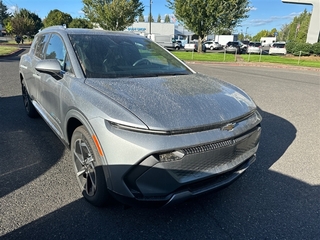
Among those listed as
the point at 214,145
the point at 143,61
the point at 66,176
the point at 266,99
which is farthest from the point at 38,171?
the point at 266,99

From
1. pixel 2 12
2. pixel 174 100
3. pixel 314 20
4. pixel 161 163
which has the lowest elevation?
pixel 161 163

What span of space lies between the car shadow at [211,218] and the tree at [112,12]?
36853 millimetres

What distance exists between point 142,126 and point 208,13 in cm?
2826

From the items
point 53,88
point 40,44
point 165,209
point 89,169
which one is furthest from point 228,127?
point 40,44

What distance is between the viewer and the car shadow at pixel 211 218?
216 centimetres

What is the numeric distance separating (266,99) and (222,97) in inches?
211

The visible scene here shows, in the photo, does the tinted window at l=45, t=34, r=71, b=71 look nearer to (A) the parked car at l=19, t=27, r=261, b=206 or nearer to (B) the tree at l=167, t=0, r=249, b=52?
(A) the parked car at l=19, t=27, r=261, b=206

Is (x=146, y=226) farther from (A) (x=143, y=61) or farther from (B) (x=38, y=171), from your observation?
(A) (x=143, y=61)

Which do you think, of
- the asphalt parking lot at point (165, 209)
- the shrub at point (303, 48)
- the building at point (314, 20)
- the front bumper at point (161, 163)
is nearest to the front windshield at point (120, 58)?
the front bumper at point (161, 163)

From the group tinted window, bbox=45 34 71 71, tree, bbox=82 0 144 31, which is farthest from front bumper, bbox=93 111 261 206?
tree, bbox=82 0 144 31

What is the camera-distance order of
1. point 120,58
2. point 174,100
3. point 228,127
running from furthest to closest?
1. point 120,58
2. point 174,100
3. point 228,127

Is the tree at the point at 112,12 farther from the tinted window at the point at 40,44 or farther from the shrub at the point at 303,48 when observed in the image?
the tinted window at the point at 40,44

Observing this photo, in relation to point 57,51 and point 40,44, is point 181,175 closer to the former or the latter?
point 57,51

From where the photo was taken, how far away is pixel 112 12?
35.6 meters
